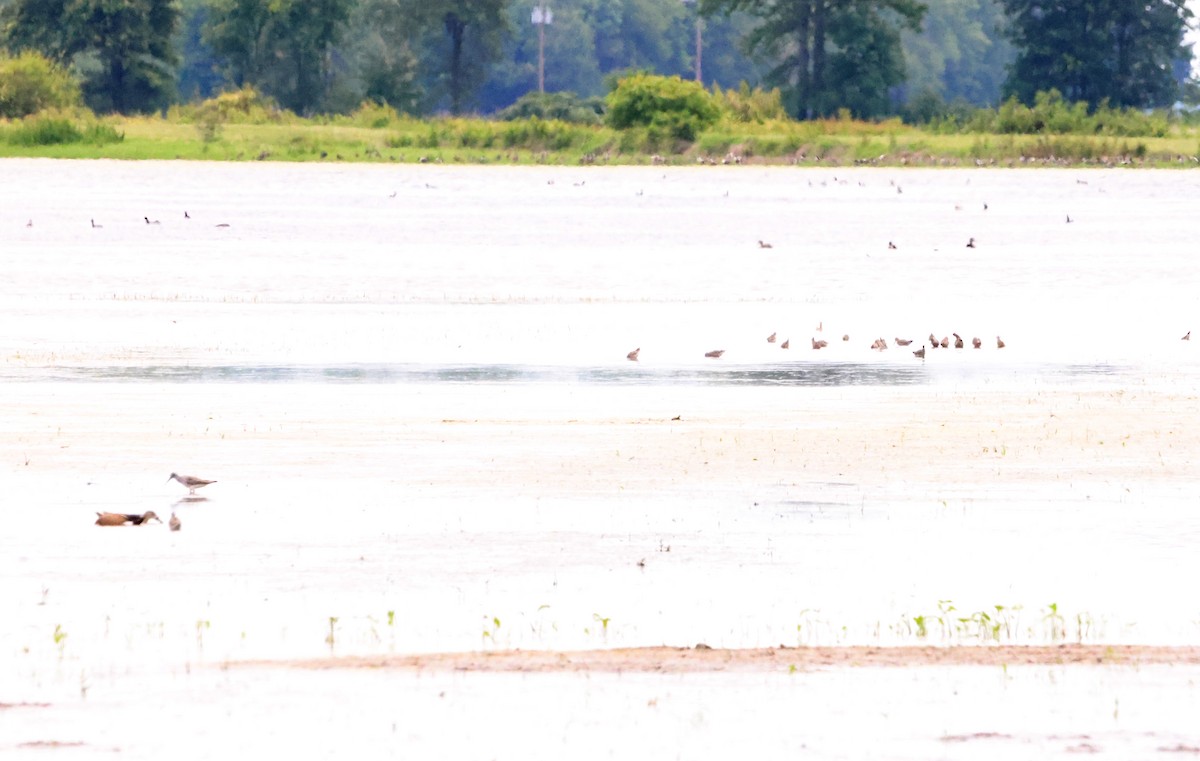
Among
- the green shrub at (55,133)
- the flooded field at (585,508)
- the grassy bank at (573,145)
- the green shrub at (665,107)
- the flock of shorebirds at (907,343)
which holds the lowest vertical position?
the grassy bank at (573,145)

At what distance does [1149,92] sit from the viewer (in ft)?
330

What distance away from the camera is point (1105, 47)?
100 m

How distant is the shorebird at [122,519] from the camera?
11609 mm

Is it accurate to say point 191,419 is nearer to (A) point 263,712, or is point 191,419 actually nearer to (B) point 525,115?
(A) point 263,712

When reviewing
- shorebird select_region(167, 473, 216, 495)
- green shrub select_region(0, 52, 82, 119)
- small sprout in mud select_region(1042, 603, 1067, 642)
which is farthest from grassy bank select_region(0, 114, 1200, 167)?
small sprout in mud select_region(1042, 603, 1067, 642)

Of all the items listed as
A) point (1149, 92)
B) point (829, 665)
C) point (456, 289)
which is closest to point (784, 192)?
point (456, 289)

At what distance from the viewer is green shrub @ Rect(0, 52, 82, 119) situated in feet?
264

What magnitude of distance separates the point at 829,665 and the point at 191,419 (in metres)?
8.09

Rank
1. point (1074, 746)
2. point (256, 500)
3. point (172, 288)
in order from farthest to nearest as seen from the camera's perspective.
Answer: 1. point (172, 288)
2. point (256, 500)
3. point (1074, 746)

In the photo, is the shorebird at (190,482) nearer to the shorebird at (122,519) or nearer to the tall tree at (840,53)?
the shorebird at (122,519)

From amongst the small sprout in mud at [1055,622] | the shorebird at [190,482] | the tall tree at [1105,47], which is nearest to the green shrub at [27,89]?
the tall tree at [1105,47]

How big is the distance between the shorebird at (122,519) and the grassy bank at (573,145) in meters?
63.3

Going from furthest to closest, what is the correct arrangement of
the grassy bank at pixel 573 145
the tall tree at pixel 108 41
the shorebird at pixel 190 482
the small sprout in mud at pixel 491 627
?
the tall tree at pixel 108 41 → the grassy bank at pixel 573 145 → the shorebird at pixel 190 482 → the small sprout in mud at pixel 491 627

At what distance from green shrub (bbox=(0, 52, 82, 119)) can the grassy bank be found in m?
2.12
